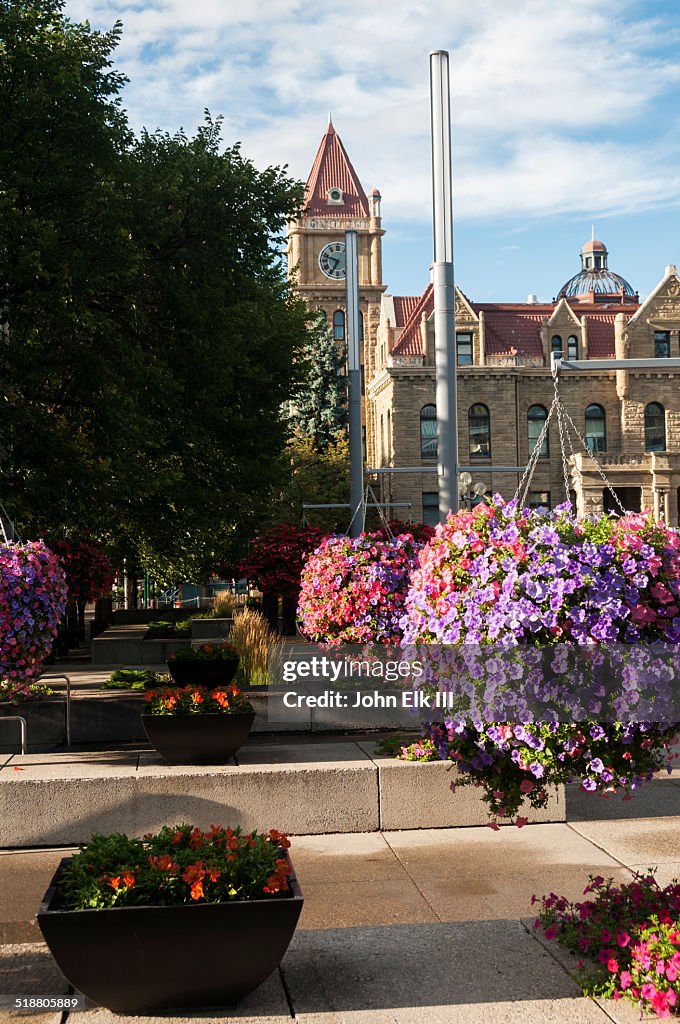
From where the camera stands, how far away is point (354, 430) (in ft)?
78.6

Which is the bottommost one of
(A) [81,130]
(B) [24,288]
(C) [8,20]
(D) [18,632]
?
(D) [18,632]

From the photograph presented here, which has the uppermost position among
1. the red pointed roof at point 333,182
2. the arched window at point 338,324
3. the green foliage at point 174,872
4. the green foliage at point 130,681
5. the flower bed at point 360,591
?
the red pointed roof at point 333,182

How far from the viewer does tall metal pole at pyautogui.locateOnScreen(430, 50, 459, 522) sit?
12.0 m

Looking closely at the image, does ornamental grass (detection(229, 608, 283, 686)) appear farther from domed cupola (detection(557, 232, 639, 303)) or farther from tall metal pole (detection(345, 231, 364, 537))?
domed cupola (detection(557, 232, 639, 303))

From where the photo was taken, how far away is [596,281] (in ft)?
323

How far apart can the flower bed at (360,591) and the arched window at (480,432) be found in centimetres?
5001

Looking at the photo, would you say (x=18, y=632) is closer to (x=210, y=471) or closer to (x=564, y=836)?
(x=564, y=836)

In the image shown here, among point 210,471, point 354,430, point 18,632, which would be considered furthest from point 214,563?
point 18,632

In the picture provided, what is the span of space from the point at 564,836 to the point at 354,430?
50.6ft

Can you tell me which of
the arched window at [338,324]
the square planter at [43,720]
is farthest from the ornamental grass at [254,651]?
the arched window at [338,324]

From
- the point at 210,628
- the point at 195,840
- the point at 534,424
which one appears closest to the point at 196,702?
the point at 195,840

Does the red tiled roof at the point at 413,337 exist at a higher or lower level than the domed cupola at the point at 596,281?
lower

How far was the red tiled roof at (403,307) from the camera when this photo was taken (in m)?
68.2

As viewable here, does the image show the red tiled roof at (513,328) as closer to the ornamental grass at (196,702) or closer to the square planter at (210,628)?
the square planter at (210,628)
